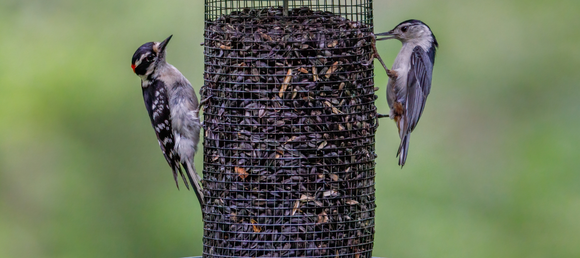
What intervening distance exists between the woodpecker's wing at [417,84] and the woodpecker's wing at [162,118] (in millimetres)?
2173

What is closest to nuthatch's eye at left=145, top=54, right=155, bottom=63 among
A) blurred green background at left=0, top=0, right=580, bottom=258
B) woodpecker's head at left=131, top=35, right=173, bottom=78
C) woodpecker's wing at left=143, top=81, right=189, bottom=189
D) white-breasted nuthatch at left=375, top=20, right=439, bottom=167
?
woodpecker's head at left=131, top=35, right=173, bottom=78

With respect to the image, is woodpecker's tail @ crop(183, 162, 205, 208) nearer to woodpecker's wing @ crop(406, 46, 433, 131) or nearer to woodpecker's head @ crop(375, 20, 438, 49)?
woodpecker's wing @ crop(406, 46, 433, 131)

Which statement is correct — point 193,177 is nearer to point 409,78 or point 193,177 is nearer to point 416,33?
point 409,78

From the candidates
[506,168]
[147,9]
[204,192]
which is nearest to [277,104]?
[204,192]

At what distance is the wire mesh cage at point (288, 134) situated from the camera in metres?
5.32

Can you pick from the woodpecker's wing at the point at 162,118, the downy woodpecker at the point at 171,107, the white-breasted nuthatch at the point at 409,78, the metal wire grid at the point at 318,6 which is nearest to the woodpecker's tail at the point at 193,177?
the downy woodpecker at the point at 171,107

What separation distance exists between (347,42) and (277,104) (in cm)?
69

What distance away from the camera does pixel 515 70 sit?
11.1 meters

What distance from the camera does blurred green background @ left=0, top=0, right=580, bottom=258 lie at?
33.2 feet

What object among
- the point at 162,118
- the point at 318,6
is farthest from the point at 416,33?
the point at 162,118

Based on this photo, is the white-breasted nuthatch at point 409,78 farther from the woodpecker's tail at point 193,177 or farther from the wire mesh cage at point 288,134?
the woodpecker's tail at point 193,177

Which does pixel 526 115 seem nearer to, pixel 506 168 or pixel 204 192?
pixel 506 168

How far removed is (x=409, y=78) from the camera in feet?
23.1

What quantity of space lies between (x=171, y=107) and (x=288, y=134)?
6.23 ft
